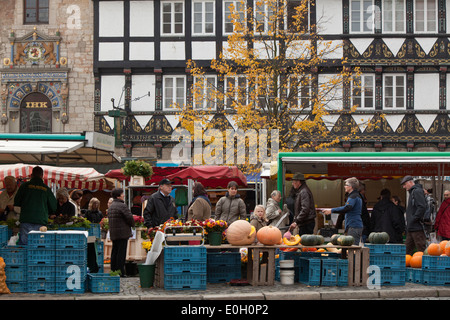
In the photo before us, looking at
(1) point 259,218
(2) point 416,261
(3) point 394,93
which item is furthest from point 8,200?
(3) point 394,93

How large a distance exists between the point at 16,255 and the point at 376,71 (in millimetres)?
21662

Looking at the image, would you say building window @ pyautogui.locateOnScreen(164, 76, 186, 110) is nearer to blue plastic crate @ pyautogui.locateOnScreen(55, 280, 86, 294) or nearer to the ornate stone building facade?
the ornate stone building facade

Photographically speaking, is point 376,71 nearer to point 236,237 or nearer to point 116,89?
point 116,89

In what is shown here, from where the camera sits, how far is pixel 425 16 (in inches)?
1228

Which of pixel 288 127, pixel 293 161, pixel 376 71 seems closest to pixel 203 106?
pixel 288 127

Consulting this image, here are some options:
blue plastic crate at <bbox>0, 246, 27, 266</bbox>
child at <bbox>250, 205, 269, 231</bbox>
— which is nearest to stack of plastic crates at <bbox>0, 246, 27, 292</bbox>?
blue plastic crate at <bbox>0, 246, 27, 266</bbox>

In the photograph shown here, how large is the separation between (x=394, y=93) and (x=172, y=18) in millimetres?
9168

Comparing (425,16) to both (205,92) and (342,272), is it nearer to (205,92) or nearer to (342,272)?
(205,92)

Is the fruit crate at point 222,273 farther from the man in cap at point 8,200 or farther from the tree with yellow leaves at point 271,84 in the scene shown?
the tree with yellow leaves at point 271,84

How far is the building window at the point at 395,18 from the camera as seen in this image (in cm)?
3128

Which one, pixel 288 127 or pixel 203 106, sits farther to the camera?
pixel 203 106

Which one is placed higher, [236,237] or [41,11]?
[41,11]

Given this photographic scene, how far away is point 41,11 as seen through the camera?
3209cm
